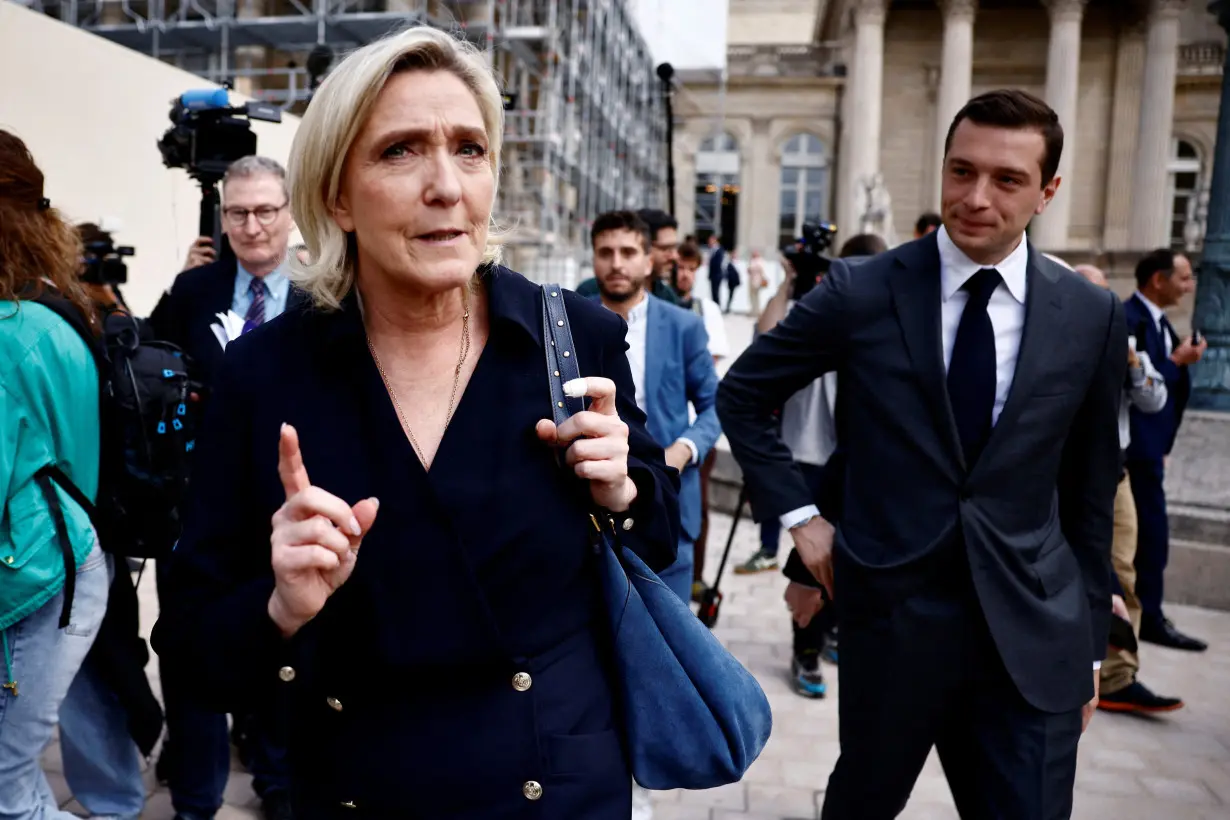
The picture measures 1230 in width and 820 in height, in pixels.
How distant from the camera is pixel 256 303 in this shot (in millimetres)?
3584

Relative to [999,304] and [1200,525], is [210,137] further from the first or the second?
[1200,525]

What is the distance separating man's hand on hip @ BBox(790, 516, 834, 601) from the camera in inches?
104

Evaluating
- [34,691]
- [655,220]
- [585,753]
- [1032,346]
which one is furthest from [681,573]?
[655,220]

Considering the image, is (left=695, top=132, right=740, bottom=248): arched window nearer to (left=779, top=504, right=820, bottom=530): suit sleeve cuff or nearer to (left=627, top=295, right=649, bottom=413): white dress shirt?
(left=627, top=295, right=649, bottom=413): white dress shirt

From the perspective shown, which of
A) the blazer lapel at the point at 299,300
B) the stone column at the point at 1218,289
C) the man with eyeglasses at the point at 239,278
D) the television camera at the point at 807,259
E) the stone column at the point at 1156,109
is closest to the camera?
the blazer lapel at the point at 299,300

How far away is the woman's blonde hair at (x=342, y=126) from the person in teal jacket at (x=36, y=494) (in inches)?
43.1

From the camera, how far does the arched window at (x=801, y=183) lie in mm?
39378

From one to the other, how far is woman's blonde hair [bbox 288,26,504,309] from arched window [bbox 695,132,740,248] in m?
37.8

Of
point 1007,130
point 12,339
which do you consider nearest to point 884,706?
point 1007,130

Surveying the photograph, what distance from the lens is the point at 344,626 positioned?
1.46 meters

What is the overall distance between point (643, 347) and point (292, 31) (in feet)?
48.6

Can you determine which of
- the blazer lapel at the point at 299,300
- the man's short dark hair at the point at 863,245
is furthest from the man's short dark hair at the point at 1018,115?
the man's short dark hair at the point at 863,245

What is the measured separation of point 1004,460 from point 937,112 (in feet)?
119

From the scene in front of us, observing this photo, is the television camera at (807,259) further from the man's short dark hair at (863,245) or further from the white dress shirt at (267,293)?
the white dress shirt at (267,293)
